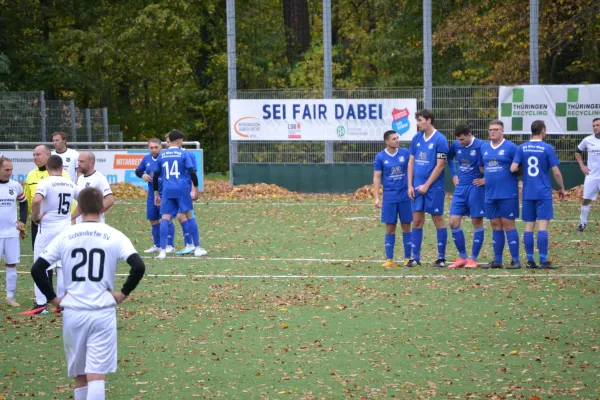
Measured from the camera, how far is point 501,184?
1371cm

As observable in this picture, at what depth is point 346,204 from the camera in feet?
83.2

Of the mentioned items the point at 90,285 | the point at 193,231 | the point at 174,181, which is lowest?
the point at 193,231

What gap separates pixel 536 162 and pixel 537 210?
2.27 ft

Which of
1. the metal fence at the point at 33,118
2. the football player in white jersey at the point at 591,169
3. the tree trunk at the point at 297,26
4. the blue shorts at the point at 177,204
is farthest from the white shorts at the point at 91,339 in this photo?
the tree trunk at the point at 297,26

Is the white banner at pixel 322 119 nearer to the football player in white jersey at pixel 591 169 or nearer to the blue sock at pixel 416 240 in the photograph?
the football player in white jersey at pixel 591 169

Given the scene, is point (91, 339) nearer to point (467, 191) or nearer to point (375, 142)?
point (467, 191)

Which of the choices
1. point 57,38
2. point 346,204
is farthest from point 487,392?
point 57,38

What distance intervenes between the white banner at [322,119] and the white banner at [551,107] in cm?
268

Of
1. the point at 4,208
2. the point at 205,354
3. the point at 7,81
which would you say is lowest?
the point at 205,354

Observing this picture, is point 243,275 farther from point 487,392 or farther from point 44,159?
point 487,392

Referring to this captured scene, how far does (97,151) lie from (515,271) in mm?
16750

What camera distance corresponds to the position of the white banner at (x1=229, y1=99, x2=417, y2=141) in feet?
92.0

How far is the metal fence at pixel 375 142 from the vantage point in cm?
2756

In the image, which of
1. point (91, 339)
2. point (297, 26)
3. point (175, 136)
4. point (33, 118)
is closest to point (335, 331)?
point (91, 339)
